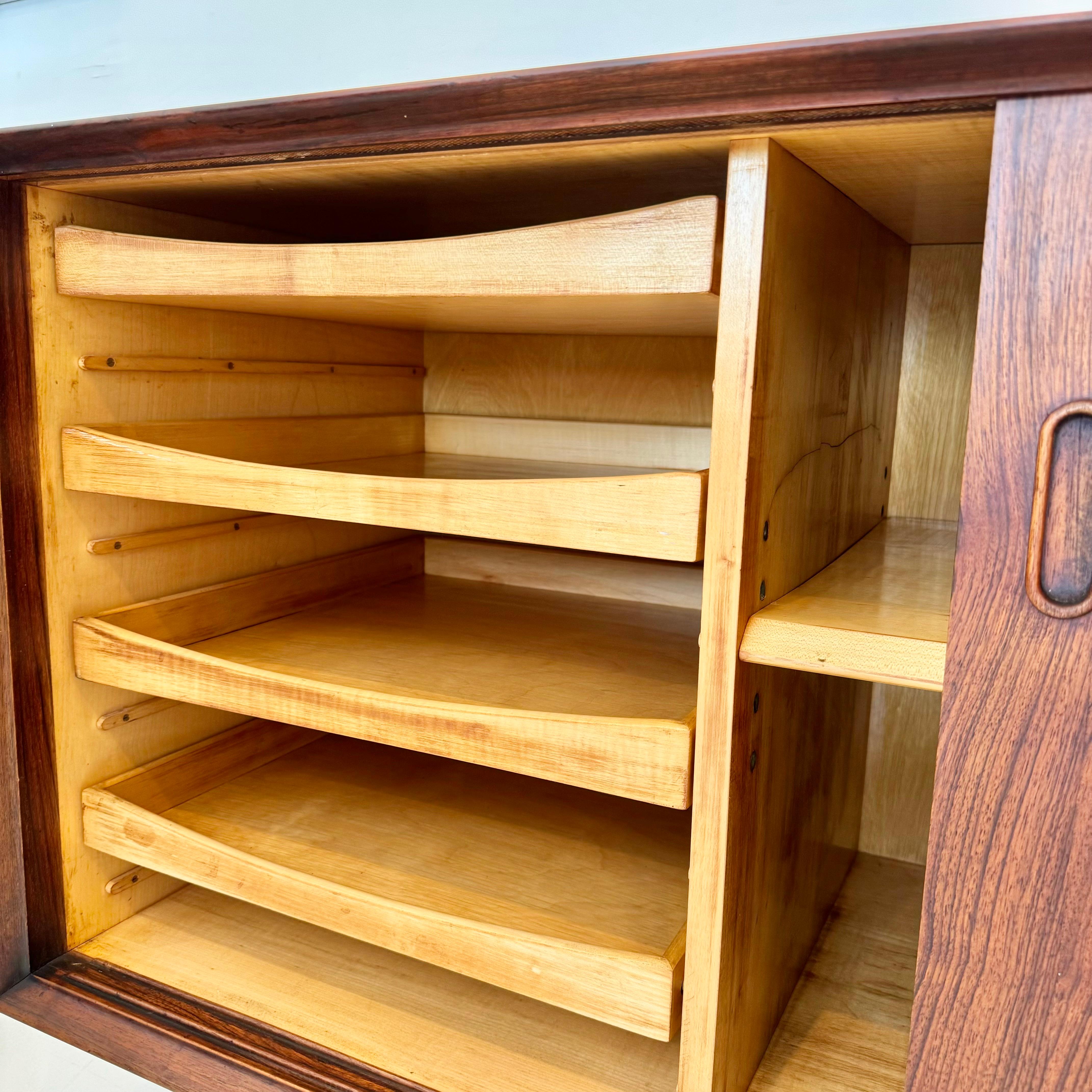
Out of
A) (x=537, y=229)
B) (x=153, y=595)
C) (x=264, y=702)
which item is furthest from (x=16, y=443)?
(x=537, y=229)

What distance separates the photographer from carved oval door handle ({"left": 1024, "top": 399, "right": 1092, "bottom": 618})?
0.56 metres

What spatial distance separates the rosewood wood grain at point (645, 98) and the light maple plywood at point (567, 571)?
0.68 meters

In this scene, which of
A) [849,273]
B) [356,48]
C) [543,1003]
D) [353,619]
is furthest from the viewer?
[356,48]

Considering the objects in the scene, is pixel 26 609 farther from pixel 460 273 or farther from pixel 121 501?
pixel 460 273

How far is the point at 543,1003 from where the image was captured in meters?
0.99

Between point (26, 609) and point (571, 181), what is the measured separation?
2.09 feet

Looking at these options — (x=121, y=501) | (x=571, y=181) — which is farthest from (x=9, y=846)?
(x=571, y=181)

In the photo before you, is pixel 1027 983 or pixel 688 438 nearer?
pixel 1027 983

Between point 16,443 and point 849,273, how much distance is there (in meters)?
0.76

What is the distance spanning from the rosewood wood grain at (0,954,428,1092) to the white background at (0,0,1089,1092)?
3cm

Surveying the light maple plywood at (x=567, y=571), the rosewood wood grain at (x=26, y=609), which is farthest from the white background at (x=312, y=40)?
the light maple plywood at (x=567, y=571)

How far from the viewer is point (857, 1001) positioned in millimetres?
965

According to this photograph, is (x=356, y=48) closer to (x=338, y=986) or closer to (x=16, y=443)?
(x=16, y=443)

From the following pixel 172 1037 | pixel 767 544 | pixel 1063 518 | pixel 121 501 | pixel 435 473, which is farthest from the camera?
pixel 435 473
